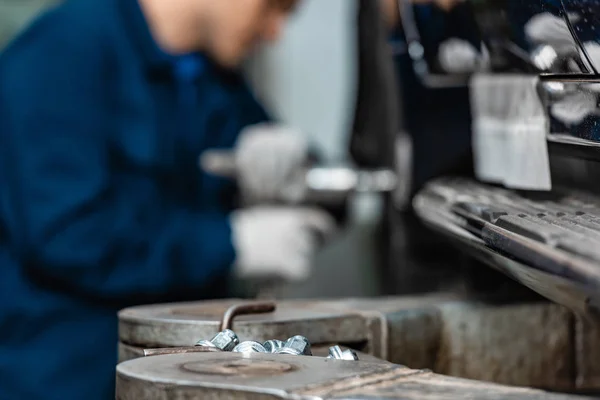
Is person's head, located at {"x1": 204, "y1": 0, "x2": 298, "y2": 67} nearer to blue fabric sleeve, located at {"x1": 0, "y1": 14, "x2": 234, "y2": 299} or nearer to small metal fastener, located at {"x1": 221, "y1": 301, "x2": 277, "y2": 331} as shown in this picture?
blue fabric sleeve, located at {"x1": 0, "y1": 14, "x2": 234, "y2": 299}

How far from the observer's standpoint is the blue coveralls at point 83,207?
1.83 metres

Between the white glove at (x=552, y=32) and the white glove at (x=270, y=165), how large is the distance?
1377mm

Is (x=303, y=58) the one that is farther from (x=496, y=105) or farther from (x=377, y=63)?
(x=496, y=105)

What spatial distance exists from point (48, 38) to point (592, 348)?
50.3 inches

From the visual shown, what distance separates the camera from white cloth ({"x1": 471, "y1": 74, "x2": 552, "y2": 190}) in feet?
3.73

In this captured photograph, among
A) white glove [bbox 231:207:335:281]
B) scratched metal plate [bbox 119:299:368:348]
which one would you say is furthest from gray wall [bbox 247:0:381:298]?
scratched metal plate [bbox 119:299:368:348]

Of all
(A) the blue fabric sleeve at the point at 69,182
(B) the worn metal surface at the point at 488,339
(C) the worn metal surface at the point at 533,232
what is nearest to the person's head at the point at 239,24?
(A) the blue fabric sleeve at the point at 69,182

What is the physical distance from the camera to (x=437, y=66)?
1.58m

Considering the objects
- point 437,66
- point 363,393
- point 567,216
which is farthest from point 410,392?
point 437,66

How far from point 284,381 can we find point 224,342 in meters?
0.20

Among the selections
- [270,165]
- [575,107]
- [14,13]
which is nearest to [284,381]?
[575,107]

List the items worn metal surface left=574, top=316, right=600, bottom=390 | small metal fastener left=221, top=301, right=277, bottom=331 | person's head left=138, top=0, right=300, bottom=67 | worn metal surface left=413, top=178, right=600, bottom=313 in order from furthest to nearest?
1. person's head left=138, top=0, right=300, bottom=67
2. worn metal surface left=574, top=316, right=600, bottom=390
3. small metal fastener left=221, top=301, right=277, bottom=331
4. worn metal surface left=413, top=178, right=600, bottom=313

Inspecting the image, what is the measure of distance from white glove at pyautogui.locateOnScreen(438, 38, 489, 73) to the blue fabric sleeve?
778mm

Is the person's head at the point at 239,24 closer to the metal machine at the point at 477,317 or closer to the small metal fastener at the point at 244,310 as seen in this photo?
the metal machine at the point at 477,317
